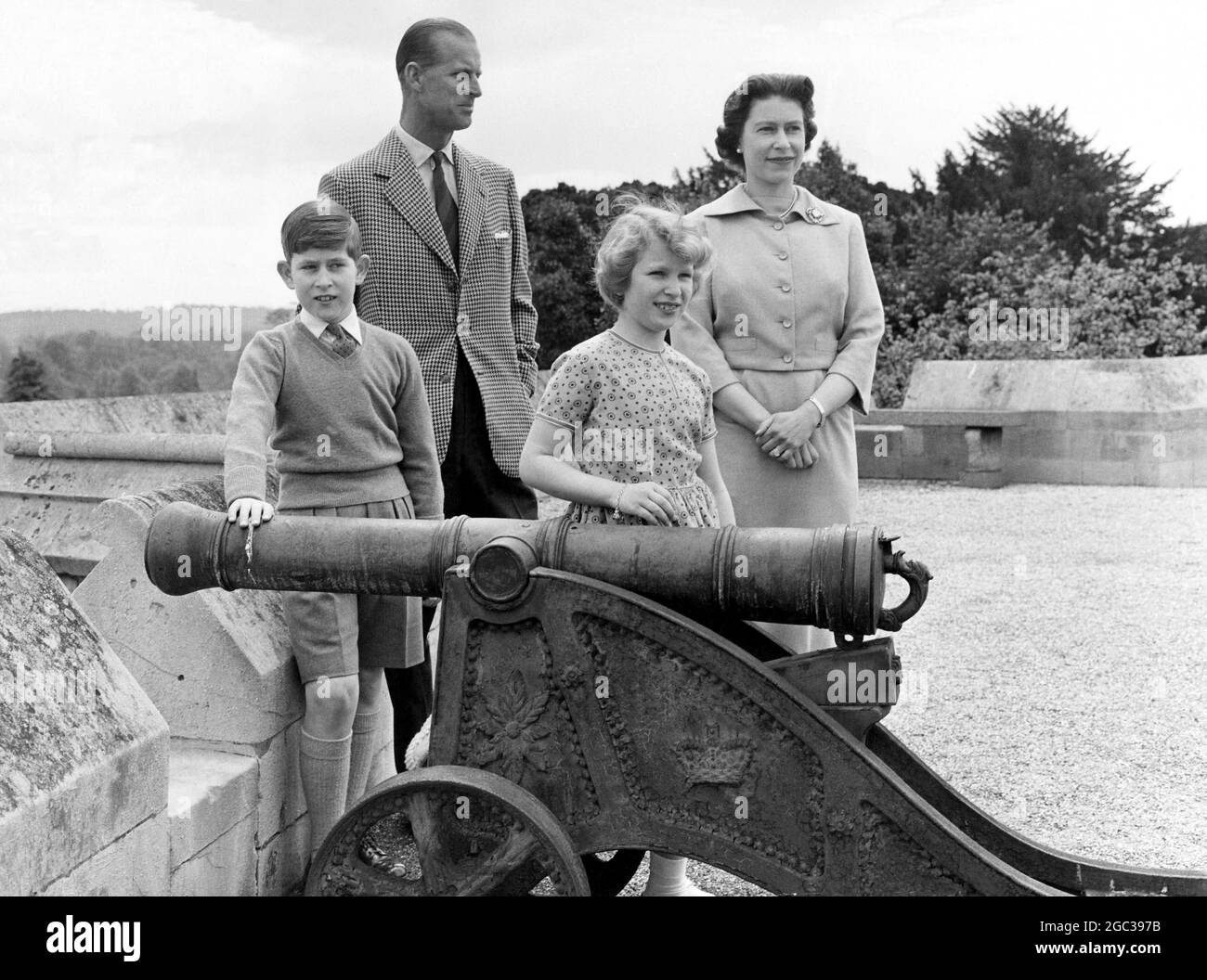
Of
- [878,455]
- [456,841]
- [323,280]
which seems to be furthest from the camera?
[878,455]

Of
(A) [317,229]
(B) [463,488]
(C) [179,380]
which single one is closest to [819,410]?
(B) [463,488]

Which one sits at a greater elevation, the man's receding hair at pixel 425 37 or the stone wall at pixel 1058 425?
the man's receding hair at pixel 425 37

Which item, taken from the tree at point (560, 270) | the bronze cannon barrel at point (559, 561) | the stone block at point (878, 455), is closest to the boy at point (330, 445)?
the bronze cannon barrel at point (559, 561)

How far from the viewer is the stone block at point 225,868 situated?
291 cm

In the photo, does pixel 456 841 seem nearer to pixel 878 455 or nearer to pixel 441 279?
pixel 441 279

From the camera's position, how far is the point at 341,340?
3.20m

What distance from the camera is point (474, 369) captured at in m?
3.74

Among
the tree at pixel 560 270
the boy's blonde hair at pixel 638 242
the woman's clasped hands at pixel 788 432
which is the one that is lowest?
the woman's clasped hands at pixel 788 432

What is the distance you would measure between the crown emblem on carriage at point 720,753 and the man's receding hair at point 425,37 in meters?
1.93

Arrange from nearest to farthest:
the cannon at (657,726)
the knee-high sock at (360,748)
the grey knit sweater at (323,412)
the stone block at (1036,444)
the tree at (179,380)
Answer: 1. the cannon at (657,726)
2. the grey knit sweater at (323,412)
3. the knee-high sock at (360,748)
4. the tree at (179,380)
5. the stone block at (1036,444)

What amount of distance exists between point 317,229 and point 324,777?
1222 millimetres

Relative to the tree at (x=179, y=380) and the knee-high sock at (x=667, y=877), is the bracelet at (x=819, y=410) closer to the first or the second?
the knee-high sock at (x=667, y=877)

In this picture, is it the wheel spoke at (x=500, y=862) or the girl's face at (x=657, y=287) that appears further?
the girl's face at (x=657, y=287)

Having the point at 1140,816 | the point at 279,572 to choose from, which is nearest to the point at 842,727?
the point at 279,572
